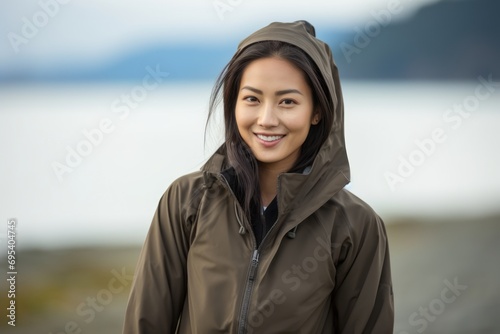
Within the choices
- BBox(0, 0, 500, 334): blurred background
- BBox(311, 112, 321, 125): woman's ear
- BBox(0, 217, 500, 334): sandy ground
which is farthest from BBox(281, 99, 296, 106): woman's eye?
BBox(0, 217, 500, 334): sandy ground

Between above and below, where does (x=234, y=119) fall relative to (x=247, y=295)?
above

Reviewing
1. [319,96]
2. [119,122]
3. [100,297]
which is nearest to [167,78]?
[119,122]

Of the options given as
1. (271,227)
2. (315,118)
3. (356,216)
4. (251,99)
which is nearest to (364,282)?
(356,216)

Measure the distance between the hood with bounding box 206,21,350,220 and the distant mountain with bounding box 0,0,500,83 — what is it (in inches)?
61.9

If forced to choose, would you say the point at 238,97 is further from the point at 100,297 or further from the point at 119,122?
the point at 100,297

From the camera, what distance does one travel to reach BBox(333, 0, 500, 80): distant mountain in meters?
3.43

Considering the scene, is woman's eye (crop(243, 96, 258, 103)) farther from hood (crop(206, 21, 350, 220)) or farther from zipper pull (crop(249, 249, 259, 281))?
zipper pull (crop(249, 249, 259, 281))

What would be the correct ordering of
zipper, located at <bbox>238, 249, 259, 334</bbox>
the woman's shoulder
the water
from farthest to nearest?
the water
the woman's shoulder
zipper, located at <bbox>238, 249, 259, 334</bbox>

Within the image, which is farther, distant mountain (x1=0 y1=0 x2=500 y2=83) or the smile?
distant mountain (x1=0 y1=0 x2=500 y2=83)

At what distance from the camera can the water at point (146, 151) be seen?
314 centimetres

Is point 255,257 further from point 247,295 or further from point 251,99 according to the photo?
point 251,99

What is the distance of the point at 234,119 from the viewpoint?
5.49 feet

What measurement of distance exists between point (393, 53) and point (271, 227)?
2.11 meters

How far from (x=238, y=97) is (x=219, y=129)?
0.59ft
